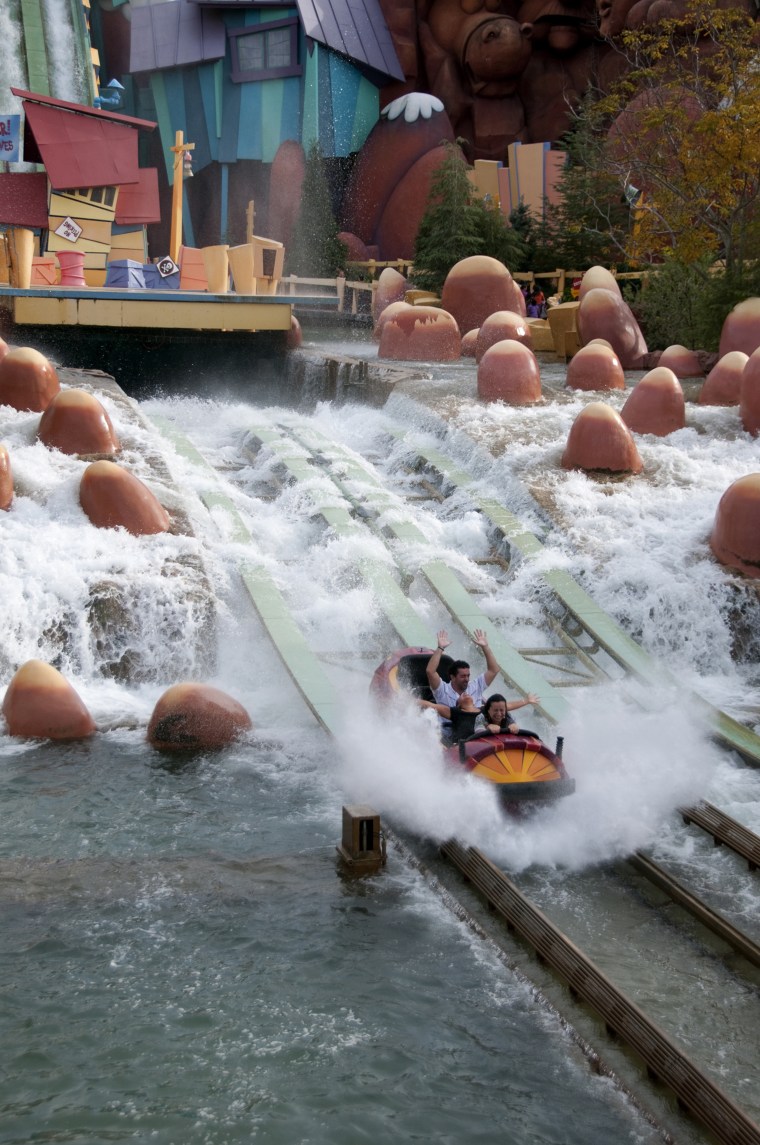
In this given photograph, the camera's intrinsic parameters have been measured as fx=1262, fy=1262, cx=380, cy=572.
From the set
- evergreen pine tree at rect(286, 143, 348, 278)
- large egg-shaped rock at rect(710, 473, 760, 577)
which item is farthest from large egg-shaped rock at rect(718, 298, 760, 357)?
evergreen pine tree at rect(286, 143, 348, 278)

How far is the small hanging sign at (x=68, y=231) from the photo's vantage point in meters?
21.2

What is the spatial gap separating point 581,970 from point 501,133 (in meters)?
30.4

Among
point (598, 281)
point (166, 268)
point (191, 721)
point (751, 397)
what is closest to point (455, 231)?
point (598, 281)

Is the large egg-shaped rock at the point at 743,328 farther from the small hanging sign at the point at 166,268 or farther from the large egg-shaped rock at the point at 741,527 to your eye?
the small hanging sign at the point at 166,268

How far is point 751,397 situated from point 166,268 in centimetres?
947

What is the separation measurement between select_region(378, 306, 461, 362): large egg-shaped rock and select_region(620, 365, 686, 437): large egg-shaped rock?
Result: 535cm

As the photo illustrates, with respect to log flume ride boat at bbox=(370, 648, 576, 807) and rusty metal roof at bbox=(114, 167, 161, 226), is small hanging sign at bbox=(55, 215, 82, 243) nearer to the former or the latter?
rusty metal roof at bbox=(114, 167, 161, 226)

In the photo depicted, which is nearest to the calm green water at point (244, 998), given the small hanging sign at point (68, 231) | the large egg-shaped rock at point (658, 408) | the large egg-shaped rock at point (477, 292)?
the large egg-shaped rock at point (658, 408)

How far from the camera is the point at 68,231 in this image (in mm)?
21188

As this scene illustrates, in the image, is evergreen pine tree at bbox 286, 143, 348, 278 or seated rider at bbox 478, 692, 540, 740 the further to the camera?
evergreen pine tree at bbox 286, 143, 348, 278

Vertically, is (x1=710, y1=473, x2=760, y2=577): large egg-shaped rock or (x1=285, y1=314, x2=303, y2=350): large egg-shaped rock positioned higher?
(x1=285, y1=314, x2=303, y2=350): large egg-shaped rock

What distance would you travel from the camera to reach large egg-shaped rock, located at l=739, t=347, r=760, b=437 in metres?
13.8

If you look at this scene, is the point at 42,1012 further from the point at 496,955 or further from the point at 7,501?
the point at 7,501

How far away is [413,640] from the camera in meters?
10.0
